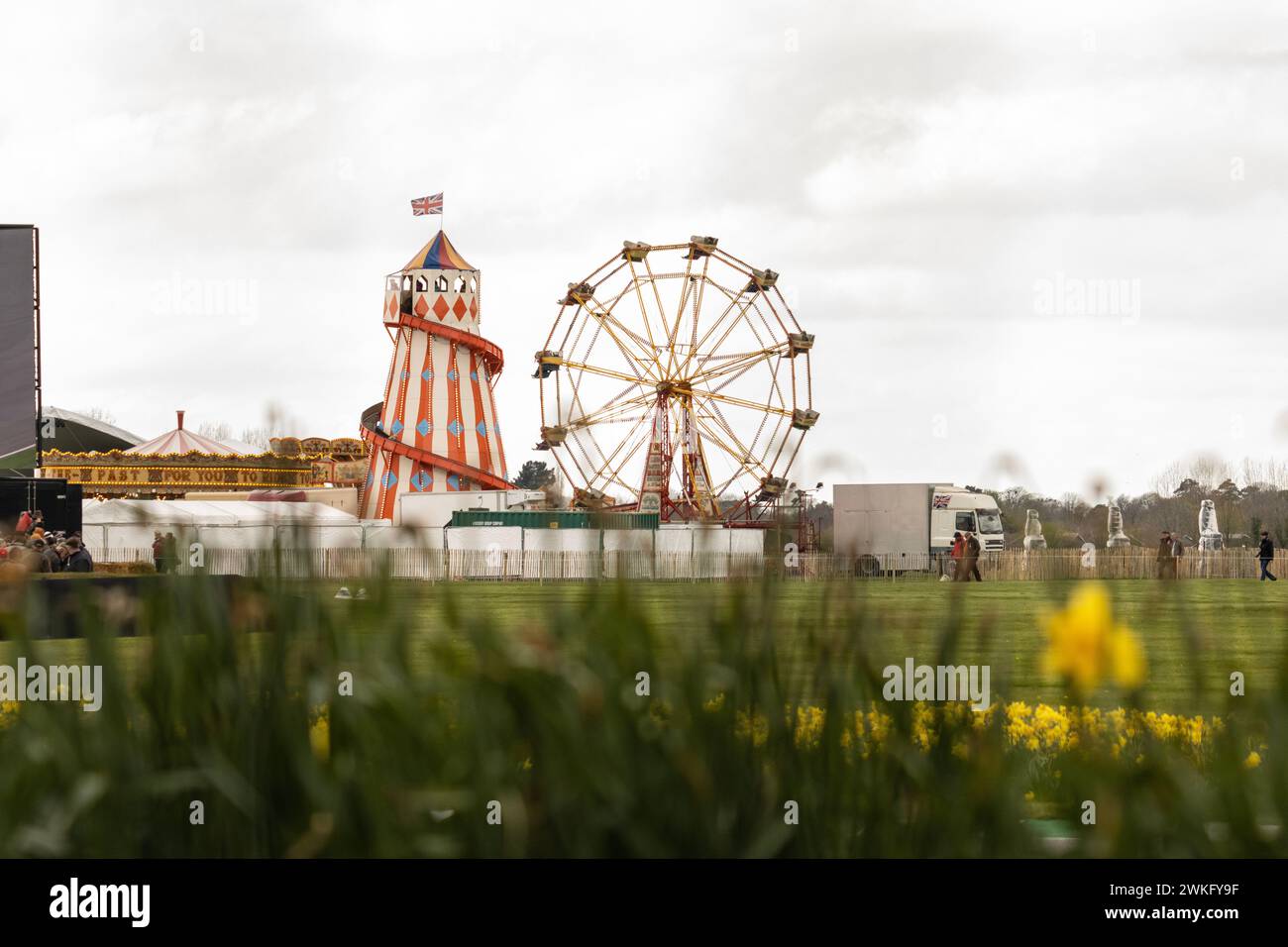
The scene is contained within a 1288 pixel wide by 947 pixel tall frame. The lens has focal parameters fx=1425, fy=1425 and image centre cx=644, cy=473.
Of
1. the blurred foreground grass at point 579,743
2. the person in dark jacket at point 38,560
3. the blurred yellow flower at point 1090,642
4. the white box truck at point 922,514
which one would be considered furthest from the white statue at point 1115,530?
the white box truck at point 922,514

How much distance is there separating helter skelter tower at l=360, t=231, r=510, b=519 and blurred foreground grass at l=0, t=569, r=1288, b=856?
51140 millimetres

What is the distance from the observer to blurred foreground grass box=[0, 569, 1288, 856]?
2.62 meters

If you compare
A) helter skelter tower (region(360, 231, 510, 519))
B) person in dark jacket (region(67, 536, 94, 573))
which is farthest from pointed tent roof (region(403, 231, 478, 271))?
person in dark jacket (region(67, 536, 94, 573))

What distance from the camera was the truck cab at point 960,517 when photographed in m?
39.1

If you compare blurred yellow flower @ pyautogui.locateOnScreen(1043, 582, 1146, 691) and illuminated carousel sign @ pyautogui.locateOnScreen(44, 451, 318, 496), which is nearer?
blurred yellow flower @ pyautogui.locateOnScreen(1043, 582, 1146, 691)

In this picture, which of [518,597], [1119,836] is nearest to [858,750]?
[1119,836]

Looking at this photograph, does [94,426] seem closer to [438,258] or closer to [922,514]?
[438,258]

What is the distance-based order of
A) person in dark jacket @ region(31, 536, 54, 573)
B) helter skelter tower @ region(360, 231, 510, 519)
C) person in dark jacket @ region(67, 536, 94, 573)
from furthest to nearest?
helter skelter tower @ region(360, 231, 510, 519) < person in dark jacket @ region(67, 536, 94, 573) < person in dark jacket @ region(31, 536, 54, 573)

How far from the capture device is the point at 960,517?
3922cm

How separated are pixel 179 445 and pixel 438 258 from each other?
40.4 ft

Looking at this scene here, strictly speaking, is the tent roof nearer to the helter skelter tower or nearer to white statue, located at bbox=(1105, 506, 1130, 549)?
the helter skelter tower

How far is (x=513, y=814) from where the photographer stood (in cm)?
262

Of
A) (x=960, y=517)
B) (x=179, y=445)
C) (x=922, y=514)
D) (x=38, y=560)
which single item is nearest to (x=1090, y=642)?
(x=38, y=560)
